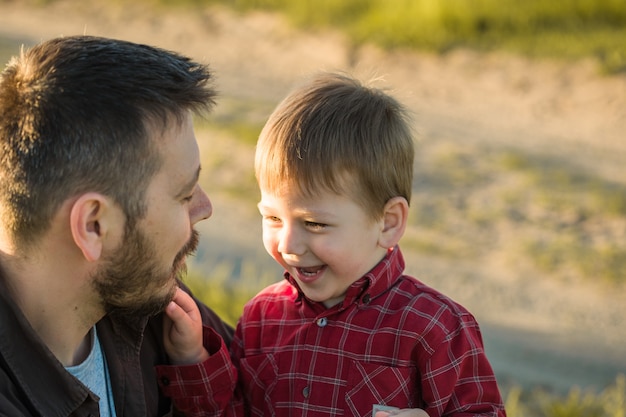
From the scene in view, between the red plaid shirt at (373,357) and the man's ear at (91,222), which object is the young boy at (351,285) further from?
the man's ear at (91,222)

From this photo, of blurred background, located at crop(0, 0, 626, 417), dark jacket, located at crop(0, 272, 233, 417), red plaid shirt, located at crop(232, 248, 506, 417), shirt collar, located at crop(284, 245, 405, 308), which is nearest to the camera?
dark jacket, located at crop(0, 272, 233, 417)

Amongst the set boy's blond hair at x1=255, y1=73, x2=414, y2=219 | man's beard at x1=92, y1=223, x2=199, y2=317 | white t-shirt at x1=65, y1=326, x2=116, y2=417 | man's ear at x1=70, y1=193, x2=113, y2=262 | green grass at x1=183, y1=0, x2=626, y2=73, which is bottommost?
white t-shirt at x1=65, y1=326, x2=116, y2=417

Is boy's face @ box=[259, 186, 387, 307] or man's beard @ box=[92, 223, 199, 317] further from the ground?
boy's face @ box=[259, 186, 387, 307]

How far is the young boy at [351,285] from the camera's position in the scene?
2.61 metres

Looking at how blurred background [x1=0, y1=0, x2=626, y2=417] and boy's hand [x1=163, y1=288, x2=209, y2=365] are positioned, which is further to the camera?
blurred background [x1=0, y1=0, x2=626, y2=417]

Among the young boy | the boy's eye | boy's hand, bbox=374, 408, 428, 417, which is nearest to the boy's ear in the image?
the young boy

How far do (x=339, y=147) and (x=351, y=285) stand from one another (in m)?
0.39

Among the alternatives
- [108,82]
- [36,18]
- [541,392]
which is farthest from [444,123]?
[108,82]

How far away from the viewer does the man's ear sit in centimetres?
235

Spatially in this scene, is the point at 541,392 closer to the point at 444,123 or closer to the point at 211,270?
the point at 211,270

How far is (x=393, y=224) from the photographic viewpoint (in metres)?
2.77

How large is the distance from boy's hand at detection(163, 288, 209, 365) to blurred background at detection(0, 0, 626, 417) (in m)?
0.82

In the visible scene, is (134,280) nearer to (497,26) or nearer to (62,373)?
(62,373)

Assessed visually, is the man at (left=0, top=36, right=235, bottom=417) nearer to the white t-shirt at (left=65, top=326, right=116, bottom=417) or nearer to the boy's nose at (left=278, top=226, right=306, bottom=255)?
the white t-shirt at (left=65, top=326, right=116, bottom=417)
